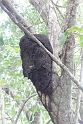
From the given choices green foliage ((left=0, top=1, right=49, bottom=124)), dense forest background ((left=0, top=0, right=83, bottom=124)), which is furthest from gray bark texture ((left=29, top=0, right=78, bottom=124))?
green foliage ((left=0, top=1, right=49, bottom=124))

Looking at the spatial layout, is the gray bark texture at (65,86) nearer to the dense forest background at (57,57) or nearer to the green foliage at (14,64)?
the dense forest background at (57,57)

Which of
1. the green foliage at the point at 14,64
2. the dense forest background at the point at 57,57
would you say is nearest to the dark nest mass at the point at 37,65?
the dense forest background at the point at 57,57

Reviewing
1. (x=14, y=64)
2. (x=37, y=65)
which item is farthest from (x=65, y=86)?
(x=14, y=64)

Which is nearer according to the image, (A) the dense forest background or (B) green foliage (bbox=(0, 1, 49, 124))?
(A) the dense forest background

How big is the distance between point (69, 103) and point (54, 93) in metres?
0.09

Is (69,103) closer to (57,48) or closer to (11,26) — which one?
(57,48)

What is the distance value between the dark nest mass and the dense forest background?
1.8 inches

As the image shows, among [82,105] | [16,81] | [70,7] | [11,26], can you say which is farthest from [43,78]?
[11,26]

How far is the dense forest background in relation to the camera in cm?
119

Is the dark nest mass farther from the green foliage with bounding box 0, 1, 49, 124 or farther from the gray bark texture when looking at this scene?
the green foliage with bounding box 0, 1, 49, 124

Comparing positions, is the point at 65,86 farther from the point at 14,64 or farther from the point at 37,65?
the point at 14,64

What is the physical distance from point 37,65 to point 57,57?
150 millimetres

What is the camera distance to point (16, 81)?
1972 mm

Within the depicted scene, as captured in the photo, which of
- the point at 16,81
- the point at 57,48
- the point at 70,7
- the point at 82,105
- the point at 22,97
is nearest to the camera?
the point at 70,7
